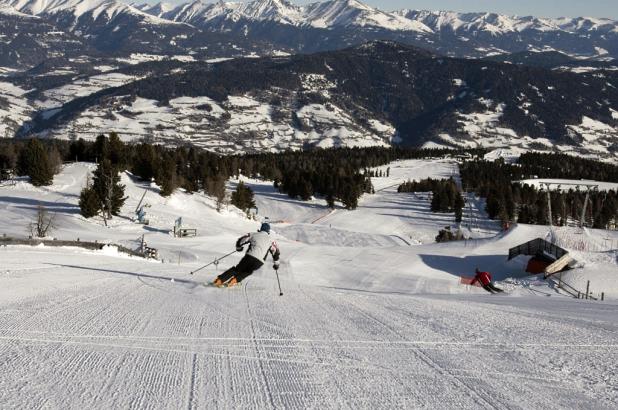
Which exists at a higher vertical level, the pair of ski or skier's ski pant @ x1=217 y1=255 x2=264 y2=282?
skier's ski pant @ x1=217 y1=255 x2=264 y2=282

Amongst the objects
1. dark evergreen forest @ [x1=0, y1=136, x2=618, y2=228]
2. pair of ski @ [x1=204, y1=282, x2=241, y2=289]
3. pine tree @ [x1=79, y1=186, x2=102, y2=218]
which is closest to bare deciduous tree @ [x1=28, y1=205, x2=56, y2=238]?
pine tree @ [x1=79, y1=186, x2=102, y2=218]

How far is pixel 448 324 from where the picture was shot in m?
7.62

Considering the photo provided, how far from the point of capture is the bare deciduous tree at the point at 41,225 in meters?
38.0

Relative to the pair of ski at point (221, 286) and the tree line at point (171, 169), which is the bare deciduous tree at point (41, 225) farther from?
the pair of ski at point (221, 286)

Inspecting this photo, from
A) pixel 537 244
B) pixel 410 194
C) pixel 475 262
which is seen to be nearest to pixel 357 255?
pixel 475 262

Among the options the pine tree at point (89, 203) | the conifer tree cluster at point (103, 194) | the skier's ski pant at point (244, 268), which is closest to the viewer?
the skier's ski pant at point (244, 268)

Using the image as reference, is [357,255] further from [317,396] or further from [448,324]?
[317,396]

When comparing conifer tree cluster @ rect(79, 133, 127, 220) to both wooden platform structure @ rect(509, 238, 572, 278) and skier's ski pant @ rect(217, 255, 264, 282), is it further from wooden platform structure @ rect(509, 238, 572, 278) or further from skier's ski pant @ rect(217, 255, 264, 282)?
skier's ski pant @ rect(217, 255, 264, 282)

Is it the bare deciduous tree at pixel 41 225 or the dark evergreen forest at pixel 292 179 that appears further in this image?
the dark evergreen forest at pixel 292 179

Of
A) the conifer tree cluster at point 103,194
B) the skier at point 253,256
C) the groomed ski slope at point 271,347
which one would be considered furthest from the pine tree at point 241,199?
the skier at point 253,256

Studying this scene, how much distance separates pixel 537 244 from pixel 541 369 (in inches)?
1608

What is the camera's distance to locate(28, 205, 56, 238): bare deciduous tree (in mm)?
38000

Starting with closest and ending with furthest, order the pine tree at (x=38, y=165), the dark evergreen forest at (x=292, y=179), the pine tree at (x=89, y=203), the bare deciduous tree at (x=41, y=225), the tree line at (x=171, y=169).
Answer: the bare deciduous tree at (x=41, y=225) → the pine tree at (x=89, y=203) → the pine tree at (x=38, y=165) → the tree line at (x=171, y=169) → the dark evergreen forest at (x=292, y=179)

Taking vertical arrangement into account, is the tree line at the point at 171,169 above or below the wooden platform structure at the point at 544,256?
above
